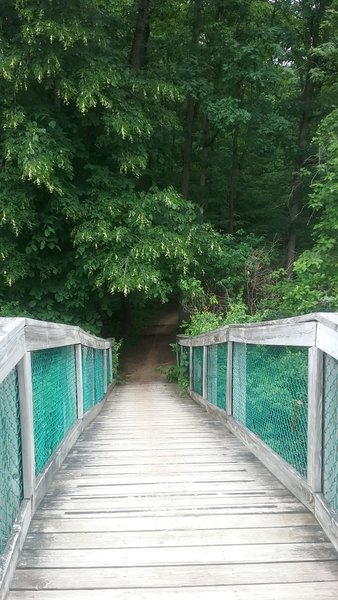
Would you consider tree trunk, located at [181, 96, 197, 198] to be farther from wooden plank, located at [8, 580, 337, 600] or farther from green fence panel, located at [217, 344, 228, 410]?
wooden plank, located at [8, 580, 337, 600]

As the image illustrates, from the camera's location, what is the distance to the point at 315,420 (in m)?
2.45

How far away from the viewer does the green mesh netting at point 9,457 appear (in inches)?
80.0

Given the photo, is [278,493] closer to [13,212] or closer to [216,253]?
[13,212]

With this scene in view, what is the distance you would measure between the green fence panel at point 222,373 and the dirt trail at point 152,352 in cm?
846

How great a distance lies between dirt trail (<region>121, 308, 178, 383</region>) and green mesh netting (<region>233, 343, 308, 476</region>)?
32.9 feet

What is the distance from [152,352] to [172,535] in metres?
15.4

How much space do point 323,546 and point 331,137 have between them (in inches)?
403

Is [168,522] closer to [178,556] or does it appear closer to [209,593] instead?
[178,556]

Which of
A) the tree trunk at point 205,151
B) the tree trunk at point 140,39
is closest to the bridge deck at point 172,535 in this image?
the tree trunk at point 140,39

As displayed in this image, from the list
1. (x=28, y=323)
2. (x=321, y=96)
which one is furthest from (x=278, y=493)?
(x=321, y=96)

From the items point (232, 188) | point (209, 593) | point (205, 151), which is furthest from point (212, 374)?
point (205, 151)

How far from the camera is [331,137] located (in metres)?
10.8

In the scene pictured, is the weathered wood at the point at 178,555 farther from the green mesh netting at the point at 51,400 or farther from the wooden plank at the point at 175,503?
the green mesh netting at the point at 51,400

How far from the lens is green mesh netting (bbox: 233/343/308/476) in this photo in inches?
117
